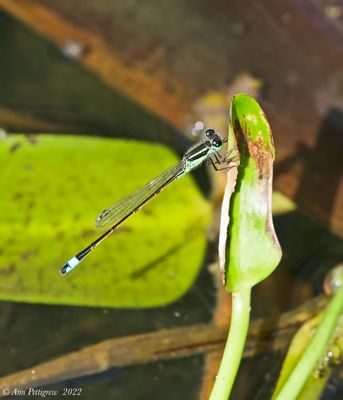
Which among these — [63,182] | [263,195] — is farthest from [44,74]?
[263,195]

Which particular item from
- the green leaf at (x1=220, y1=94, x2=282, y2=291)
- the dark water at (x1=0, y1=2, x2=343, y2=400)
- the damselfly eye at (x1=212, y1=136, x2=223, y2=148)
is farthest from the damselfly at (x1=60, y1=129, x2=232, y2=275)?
the green leaf at (x1=220, y1=94, x2=282, y2=291)

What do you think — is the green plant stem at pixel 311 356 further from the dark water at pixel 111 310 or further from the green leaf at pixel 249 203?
the dark water at pixel 111 310

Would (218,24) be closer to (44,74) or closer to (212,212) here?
(44,74)

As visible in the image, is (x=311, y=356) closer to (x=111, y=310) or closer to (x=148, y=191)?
(x=111, y=310)

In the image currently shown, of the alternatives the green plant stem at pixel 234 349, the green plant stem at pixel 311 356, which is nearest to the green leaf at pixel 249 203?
the green plant stem at pixel 234 349

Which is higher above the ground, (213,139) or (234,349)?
(213,139)

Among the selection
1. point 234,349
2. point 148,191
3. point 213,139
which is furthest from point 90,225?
point 234,349

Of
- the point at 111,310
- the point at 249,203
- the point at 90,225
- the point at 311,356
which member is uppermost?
the point at 90,225
